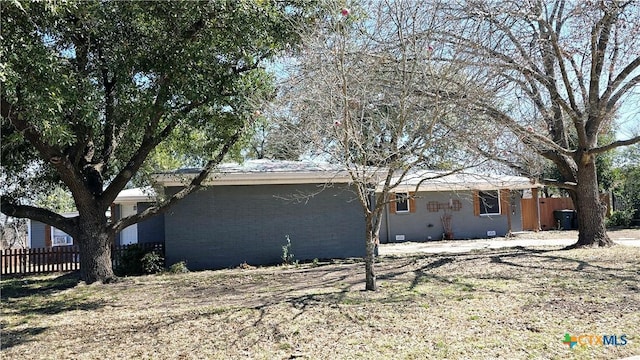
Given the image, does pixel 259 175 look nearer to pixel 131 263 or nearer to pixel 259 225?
pixel 259 225

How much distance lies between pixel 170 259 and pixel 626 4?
1268cm

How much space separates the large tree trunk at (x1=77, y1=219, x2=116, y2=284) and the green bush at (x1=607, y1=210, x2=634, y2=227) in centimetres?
2413

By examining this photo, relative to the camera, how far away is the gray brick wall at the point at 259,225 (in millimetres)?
14297

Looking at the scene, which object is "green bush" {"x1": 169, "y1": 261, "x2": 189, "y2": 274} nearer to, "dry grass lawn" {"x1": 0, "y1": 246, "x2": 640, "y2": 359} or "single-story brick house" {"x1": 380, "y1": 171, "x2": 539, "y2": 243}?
"dry grass lawn" {"x1": 0, "y1": 246, "x2": 640, "y2": 359}

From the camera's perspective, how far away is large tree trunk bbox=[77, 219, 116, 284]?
37.7ft

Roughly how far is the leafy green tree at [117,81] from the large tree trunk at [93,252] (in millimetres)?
23

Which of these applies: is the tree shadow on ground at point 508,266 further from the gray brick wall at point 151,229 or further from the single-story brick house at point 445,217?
the single-story brick house at point 445,217

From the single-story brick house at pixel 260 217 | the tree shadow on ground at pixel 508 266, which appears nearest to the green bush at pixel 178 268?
the single-story brick house at pixel 260 217

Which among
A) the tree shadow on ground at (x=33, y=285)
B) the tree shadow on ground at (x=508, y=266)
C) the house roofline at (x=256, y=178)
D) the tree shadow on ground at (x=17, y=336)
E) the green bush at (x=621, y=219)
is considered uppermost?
the house roofline at (x=256, y=178)

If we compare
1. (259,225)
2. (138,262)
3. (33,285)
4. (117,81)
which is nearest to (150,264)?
(138,262)

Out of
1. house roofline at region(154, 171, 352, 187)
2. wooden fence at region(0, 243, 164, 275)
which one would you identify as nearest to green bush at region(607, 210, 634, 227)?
house roofline at region(154, 171, 352, 187)

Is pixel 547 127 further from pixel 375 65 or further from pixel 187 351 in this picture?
pixel 187 351

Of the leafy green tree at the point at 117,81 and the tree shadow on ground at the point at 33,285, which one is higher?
the leafy green tree at the point at 117,81

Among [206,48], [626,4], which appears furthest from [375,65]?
[626,4]
